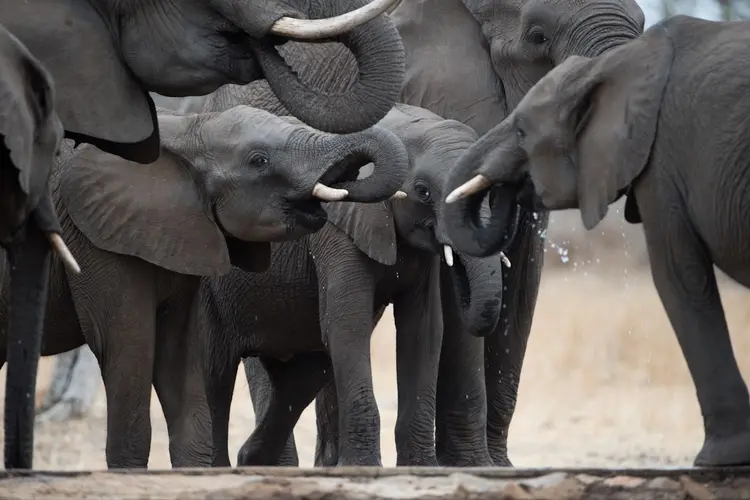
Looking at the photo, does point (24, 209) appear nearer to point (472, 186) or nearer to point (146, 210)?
point (472, 186)

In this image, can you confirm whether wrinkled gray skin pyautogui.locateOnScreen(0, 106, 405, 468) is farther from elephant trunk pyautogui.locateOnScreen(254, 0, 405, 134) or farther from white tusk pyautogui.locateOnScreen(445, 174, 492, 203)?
white tusk pyautogui.locateOnScreen(445, 174, 492, 203)

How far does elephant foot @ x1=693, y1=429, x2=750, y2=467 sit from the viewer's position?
4.78 m

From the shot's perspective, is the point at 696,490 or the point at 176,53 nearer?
the point at 696,490

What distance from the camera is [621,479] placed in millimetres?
4637

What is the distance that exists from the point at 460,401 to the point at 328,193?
0.91 m

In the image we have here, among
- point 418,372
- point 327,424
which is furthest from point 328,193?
point 327,424

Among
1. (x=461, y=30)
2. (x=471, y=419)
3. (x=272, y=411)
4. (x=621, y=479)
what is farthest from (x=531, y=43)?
(x=621, y=479)

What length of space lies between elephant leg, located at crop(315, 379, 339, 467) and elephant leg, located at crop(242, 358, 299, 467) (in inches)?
4.0

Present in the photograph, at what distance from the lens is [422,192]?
6820 millimetres

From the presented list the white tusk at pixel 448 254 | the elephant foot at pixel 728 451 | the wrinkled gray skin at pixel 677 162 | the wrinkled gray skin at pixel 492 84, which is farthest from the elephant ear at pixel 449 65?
the elephant foot at pixel 728 451

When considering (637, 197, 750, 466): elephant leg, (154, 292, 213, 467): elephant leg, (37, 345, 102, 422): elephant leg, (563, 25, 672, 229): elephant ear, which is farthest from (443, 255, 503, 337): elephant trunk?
(37, 345, 102, 422): elephant leg

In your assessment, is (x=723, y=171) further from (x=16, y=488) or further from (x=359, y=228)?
(x=359, y=228)

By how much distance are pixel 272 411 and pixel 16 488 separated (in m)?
3.28

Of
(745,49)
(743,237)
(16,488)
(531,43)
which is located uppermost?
(531,43)
